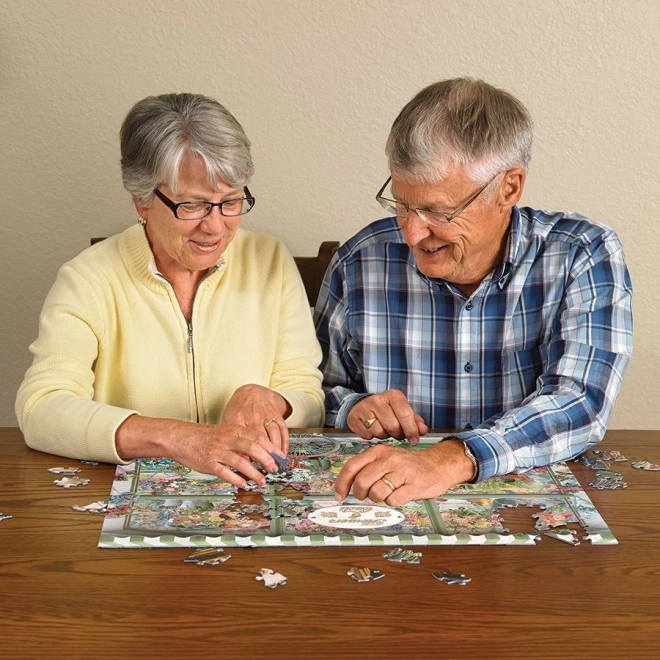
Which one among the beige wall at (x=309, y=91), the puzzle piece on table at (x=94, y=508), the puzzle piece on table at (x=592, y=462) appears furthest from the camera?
the beige wall at (x=309, y=91)

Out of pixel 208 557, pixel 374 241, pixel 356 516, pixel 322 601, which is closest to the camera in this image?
pixel 322 601

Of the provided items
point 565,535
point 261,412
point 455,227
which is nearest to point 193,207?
point 261,412

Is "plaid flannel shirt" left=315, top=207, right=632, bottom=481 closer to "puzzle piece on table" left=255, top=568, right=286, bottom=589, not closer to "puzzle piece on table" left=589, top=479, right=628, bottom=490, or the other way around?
"puzzle piece on table" left=589, top=479, right=628, bottom=490

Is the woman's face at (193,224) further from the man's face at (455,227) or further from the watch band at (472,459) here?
the watch band at (472,459)

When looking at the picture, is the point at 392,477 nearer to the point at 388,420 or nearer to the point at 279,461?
the point at 279,461

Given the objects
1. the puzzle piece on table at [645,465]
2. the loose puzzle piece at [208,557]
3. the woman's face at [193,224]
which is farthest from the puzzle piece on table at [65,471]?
the puzzle piece on table at [645,465]

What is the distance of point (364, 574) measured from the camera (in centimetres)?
164

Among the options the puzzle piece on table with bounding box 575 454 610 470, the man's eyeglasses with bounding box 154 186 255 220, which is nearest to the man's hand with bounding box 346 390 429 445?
the puzzle piece on table with bounding box 575 454 610 470

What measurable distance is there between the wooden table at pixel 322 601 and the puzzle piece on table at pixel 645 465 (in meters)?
0.32

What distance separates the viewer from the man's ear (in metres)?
2.36

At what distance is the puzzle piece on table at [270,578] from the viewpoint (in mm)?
1601

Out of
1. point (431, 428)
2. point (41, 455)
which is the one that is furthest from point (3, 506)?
point (431, 428)

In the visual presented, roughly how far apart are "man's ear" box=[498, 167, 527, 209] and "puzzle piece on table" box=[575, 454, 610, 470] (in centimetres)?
63

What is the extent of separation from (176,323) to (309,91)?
4.15 ft
